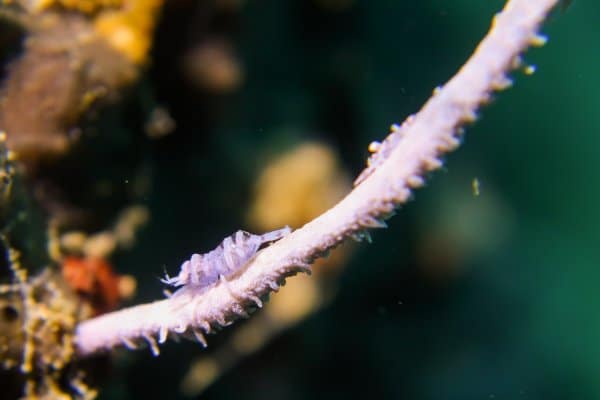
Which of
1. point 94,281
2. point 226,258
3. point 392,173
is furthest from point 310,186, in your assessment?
point 392,173

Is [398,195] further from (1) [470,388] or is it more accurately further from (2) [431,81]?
(1) [470,388]

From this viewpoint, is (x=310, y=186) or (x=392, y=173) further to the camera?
(x=310, y=186)

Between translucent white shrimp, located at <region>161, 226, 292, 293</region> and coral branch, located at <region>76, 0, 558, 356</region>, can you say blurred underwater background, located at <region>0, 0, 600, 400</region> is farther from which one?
translucent white shrimp, located at <region>161, 226, 292, 293</region>

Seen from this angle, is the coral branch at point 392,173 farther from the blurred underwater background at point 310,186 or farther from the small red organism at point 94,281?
the small red organism at point 94,281

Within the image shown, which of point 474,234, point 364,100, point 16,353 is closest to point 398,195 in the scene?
point 16,353

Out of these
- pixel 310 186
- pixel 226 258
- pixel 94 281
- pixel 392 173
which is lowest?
pixel 392 173

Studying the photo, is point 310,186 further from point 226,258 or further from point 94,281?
point 226,258

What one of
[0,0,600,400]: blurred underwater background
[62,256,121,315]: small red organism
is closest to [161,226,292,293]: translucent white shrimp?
[0,0,600,400]: blurred underwater background
